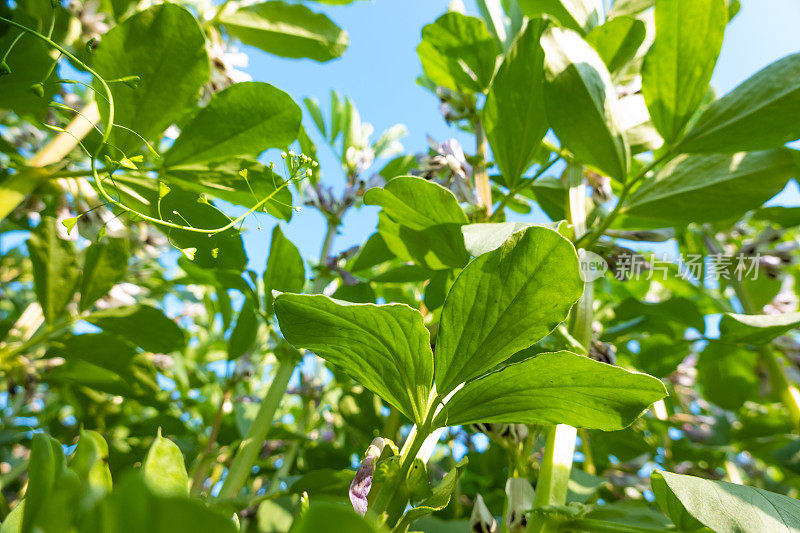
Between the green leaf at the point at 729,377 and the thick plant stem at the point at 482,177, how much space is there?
0.55 metres

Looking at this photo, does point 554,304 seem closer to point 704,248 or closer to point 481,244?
point 481,244

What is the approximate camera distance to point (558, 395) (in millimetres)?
438

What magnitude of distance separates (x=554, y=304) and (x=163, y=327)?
62 centimetres

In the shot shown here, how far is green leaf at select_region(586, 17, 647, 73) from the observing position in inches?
28.4

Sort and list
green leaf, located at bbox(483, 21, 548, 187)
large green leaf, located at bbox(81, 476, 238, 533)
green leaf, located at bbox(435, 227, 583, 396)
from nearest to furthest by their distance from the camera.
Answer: large green leaf, located at bbox(81, 476, 238, 533) → green leaf, located at bbox(435, 227, 583, 396) → green leaf, located at bbox(483, 21, 548, 187)

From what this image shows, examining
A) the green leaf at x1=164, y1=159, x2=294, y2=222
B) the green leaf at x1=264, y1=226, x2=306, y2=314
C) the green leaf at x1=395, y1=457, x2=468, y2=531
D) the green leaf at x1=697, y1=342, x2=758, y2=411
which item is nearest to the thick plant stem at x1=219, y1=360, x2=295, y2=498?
the green leaf at x1=264, y1=226, x2=306, y2=314

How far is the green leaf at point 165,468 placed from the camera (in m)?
0.34

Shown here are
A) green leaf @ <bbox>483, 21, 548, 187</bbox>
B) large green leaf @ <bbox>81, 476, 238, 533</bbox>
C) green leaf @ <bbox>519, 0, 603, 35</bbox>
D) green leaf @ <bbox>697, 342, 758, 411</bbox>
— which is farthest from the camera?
green leaf @ <bbox>697, 342, 758, 411</bbox>

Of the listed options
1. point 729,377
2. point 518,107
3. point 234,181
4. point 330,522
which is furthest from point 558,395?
point 729,377

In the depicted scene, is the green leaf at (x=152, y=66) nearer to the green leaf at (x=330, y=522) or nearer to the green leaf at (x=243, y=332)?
the green leaf at (x=243, y=332)

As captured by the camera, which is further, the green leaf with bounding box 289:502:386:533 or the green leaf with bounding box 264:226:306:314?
the green leaf with bounding box 264:226:306:314

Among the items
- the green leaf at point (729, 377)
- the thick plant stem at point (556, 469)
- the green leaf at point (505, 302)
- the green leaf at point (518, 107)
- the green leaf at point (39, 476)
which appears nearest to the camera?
the green leaf at point (39, 476)

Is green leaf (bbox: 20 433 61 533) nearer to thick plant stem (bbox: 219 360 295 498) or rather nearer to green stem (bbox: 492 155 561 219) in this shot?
thick plant stem (bbox: 219 360 295 498)

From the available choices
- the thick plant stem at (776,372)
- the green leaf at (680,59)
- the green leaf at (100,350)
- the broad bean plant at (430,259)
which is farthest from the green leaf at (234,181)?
the thick plant stem at (776,372)
